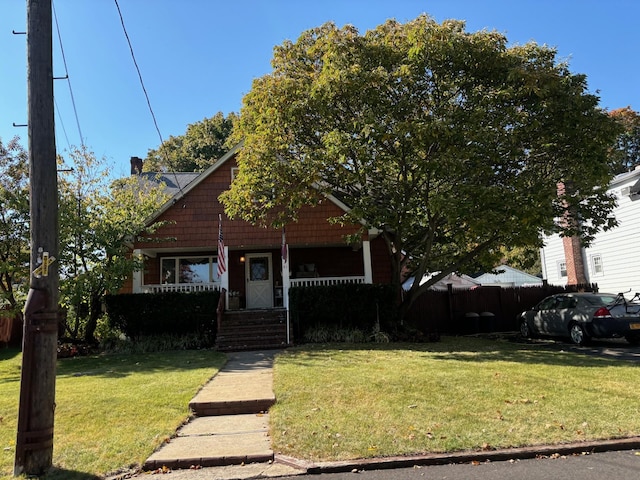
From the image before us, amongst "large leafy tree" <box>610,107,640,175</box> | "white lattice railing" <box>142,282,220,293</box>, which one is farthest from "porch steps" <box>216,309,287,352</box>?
"large leafy tree" <box>610,107,640,175</box>

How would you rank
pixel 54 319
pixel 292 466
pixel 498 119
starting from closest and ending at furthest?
pixel 292 466 < pixel 54 319 < pixel 498 119

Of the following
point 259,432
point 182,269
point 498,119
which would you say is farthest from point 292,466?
point 182,269

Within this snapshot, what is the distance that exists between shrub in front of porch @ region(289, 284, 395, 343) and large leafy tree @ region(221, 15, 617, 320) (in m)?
2.22

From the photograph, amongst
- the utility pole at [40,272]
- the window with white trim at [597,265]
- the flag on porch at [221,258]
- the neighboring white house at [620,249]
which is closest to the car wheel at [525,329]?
the neighboring white house at [620,249]

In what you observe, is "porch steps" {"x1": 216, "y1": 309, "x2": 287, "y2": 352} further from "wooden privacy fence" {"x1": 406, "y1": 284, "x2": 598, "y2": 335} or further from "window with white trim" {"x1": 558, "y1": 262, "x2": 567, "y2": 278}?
"window with white trim" {"x1": 558, "y1": 262, "x2": 567, "y2": 278}

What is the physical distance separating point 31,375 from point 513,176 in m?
12.5

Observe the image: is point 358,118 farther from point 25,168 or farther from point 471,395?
point 25,168

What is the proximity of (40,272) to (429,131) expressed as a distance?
9.38 m

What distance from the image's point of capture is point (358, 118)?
1295cm

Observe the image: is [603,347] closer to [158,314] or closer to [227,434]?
[227,434]

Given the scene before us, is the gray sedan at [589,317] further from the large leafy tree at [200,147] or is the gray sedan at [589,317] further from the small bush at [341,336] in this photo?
the large leafy tree at [200,147]

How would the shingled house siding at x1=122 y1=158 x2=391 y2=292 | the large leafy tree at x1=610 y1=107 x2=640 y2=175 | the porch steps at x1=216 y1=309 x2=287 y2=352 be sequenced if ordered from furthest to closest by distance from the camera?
the large leafy tree at x1=610 y1=107 x2=640 y2=175 < the shingled house siding at x1=122 y1=158 x2=391 y2=292 < the porch steps at x1=216 y1=309 x2=287 y2=352

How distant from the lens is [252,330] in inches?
568

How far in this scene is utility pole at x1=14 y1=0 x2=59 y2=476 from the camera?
4773mm
